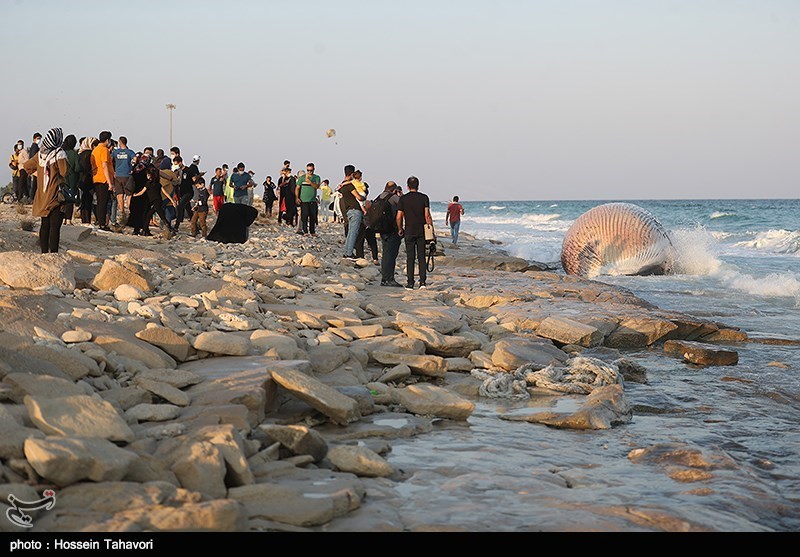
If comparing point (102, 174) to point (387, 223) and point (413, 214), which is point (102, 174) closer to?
point (387, 223)

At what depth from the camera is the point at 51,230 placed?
10156 millimetres

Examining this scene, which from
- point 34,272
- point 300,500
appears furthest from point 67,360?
point 34,272

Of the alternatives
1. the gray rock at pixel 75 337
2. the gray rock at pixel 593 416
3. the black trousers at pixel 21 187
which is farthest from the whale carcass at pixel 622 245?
the gray rock at pixel 75 337

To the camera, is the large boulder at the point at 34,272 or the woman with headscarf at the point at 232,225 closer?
the large boulder at the point at 34,272

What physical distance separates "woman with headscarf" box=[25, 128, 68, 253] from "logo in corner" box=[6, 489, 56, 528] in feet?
22.9

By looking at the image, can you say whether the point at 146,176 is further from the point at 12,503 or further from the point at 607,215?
the point at 12,503

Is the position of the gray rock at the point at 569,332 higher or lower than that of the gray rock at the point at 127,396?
lower

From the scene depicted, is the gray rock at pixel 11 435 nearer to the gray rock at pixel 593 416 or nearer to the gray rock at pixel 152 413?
the gray rock at pixel 152 413

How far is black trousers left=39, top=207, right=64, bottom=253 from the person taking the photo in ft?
33.1

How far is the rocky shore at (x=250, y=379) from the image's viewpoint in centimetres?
385

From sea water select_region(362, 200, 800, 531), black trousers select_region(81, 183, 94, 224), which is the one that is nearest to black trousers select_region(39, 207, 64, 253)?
black trousers select_region(81, 183, 94, 224)

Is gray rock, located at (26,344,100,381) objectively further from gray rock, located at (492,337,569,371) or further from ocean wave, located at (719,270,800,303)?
ocean wave, located at (719,270,800,303)

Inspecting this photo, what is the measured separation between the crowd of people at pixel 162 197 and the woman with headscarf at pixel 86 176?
0.02 meters
